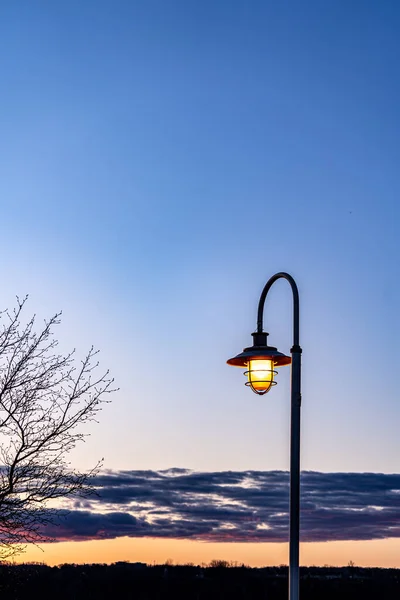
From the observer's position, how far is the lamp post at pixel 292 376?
8.23m

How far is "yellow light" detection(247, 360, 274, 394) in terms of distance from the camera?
29.9 ft

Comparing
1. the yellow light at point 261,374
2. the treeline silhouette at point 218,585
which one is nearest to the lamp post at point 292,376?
the yellow light at point 261,374

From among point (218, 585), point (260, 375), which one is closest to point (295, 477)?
point (260, 375)

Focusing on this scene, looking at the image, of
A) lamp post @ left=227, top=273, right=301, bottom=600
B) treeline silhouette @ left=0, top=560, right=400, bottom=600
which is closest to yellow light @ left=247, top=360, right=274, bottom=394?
lamp post @ left=227, top=273, right=301, bottom=600

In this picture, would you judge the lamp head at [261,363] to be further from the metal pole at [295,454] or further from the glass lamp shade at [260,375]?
the metal pole at [295,454]

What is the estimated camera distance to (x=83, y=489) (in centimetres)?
1488

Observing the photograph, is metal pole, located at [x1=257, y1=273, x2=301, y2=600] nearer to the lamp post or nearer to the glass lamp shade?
the lamp post

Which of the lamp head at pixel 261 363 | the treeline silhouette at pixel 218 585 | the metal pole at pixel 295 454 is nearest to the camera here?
the metal pole at pixel 295 454

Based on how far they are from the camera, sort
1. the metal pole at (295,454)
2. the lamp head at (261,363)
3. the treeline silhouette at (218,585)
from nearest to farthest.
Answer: the metal pole at (295,454) < the lamp head at (261,363) < the treeline silhouette at (218,585)

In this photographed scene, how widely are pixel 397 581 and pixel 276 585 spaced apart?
24738 mm

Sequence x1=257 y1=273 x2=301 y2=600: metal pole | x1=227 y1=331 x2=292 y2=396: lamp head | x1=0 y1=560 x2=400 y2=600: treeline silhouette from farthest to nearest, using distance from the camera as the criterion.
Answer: x1=0 y1=560 x2=400 y2=600: treeline silhouette → x1=227 y1=331 x2=292 y2=396: lamp head → x1=257 y1=273 x2=301 y2=600: metal pole

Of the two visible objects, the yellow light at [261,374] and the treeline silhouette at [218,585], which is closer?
the yellow light at [261,374]

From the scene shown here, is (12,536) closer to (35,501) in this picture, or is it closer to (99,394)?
(35,501)

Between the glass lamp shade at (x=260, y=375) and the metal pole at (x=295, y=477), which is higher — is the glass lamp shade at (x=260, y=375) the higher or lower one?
the higher one
